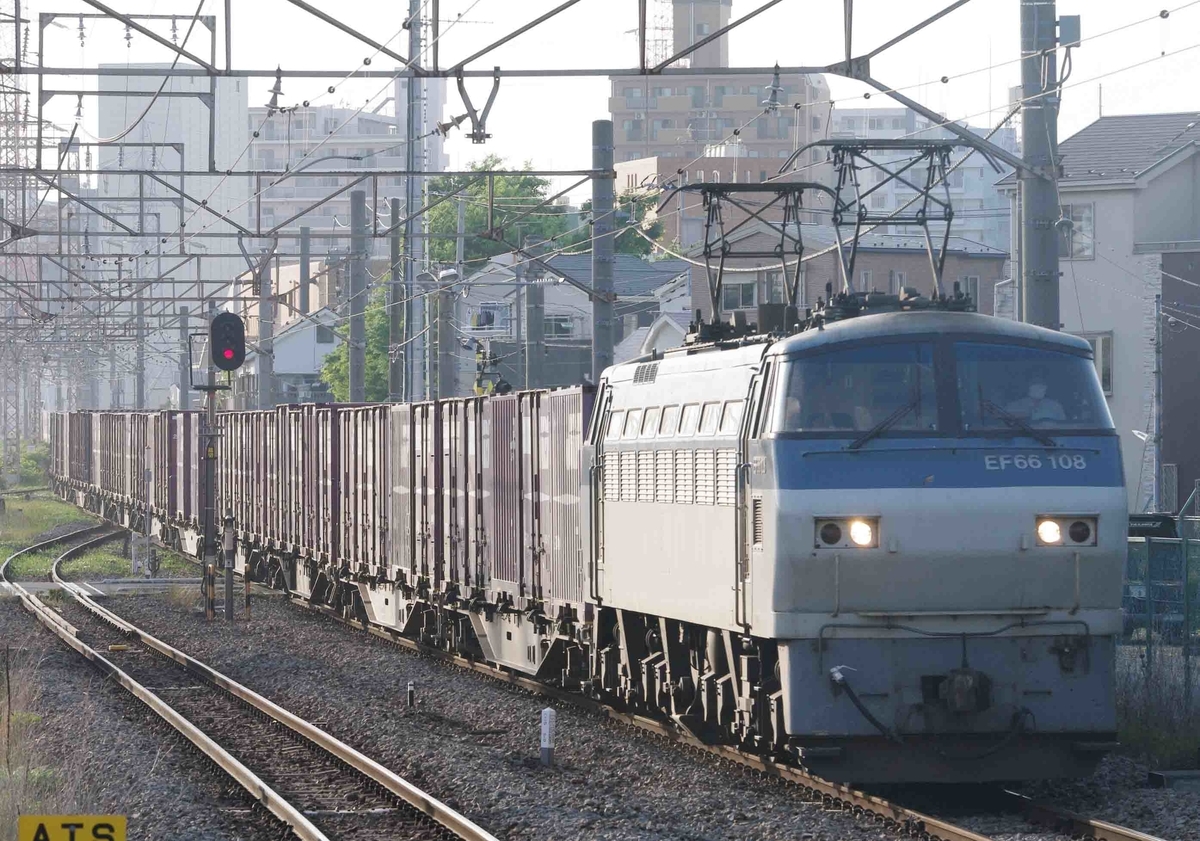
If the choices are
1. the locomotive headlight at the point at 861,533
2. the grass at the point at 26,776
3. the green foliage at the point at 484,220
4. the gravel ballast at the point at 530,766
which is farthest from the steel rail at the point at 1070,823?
the green foliage at the point at 484,220

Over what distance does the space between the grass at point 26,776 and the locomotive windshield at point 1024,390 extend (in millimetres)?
5731

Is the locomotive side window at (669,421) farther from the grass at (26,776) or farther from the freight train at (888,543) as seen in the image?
the grass at (26,776)

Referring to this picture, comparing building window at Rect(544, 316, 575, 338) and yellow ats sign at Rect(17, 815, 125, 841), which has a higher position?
building window at Rect(544, 316, 575, 338)

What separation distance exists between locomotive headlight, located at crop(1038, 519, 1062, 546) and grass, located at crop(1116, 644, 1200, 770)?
2387mm

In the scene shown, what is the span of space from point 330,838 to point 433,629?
1104cm

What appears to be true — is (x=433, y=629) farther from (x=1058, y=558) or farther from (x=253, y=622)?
(x=1058, y=558)

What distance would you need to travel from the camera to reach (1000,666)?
34.1 feet

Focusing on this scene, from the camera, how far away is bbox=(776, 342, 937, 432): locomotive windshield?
34.8 ft

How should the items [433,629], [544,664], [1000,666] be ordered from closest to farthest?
1. [1000,666]
2. [544,664]
3. [433,629]

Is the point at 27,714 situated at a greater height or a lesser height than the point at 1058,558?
lesser

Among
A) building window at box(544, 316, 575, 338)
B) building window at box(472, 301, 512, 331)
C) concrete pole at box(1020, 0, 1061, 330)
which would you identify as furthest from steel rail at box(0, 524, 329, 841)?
building window at box(544, 316, 575, 338)

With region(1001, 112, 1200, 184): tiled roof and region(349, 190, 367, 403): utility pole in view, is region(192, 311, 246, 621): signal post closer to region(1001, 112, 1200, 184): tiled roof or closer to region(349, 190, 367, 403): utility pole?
region(349, 190, 367, 403): utility pole

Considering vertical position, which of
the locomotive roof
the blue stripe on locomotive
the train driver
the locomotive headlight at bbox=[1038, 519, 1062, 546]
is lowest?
the locomotive headlight at bbox=[1038, 519, 1062, 546]

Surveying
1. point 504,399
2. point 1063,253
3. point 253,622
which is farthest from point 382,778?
point 1063,253
